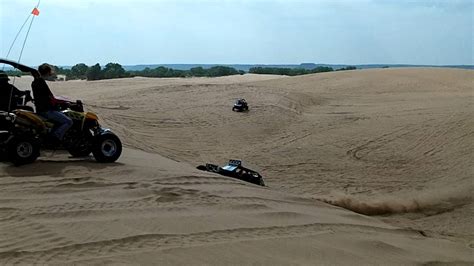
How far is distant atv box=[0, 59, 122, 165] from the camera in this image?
281 inches

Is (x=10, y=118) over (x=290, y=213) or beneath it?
over

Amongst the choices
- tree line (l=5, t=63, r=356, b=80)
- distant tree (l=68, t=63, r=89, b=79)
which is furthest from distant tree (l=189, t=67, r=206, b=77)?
distant tree (l=68, t=63, r=89, b=79)

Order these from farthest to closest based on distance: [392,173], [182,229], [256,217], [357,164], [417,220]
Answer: [357,164]
[392,173]
[417,220]
[256,217]
[182,229]

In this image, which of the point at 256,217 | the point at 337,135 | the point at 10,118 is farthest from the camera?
the point at 337,135

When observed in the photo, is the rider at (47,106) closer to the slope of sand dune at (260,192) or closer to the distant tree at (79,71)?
the slope of sand dune at (260,192)

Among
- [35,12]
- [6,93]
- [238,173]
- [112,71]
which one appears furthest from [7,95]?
[112,71]

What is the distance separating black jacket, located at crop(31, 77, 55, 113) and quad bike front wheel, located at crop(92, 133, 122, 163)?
0.83 meters

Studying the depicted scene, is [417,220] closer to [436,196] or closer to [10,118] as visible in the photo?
[436,196]

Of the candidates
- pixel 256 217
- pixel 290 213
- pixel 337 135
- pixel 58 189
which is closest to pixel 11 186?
pixel 58 189

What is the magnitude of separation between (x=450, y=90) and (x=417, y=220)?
22.0 metres

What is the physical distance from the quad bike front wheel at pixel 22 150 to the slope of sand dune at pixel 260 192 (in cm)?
16

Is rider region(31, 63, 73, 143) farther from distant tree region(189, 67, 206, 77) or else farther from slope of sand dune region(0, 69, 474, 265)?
distant tree region(189, 67, 206, 77)

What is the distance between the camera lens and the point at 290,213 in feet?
20.8

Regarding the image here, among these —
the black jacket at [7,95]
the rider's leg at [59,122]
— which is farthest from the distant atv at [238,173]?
the black jacket at [7,95]
